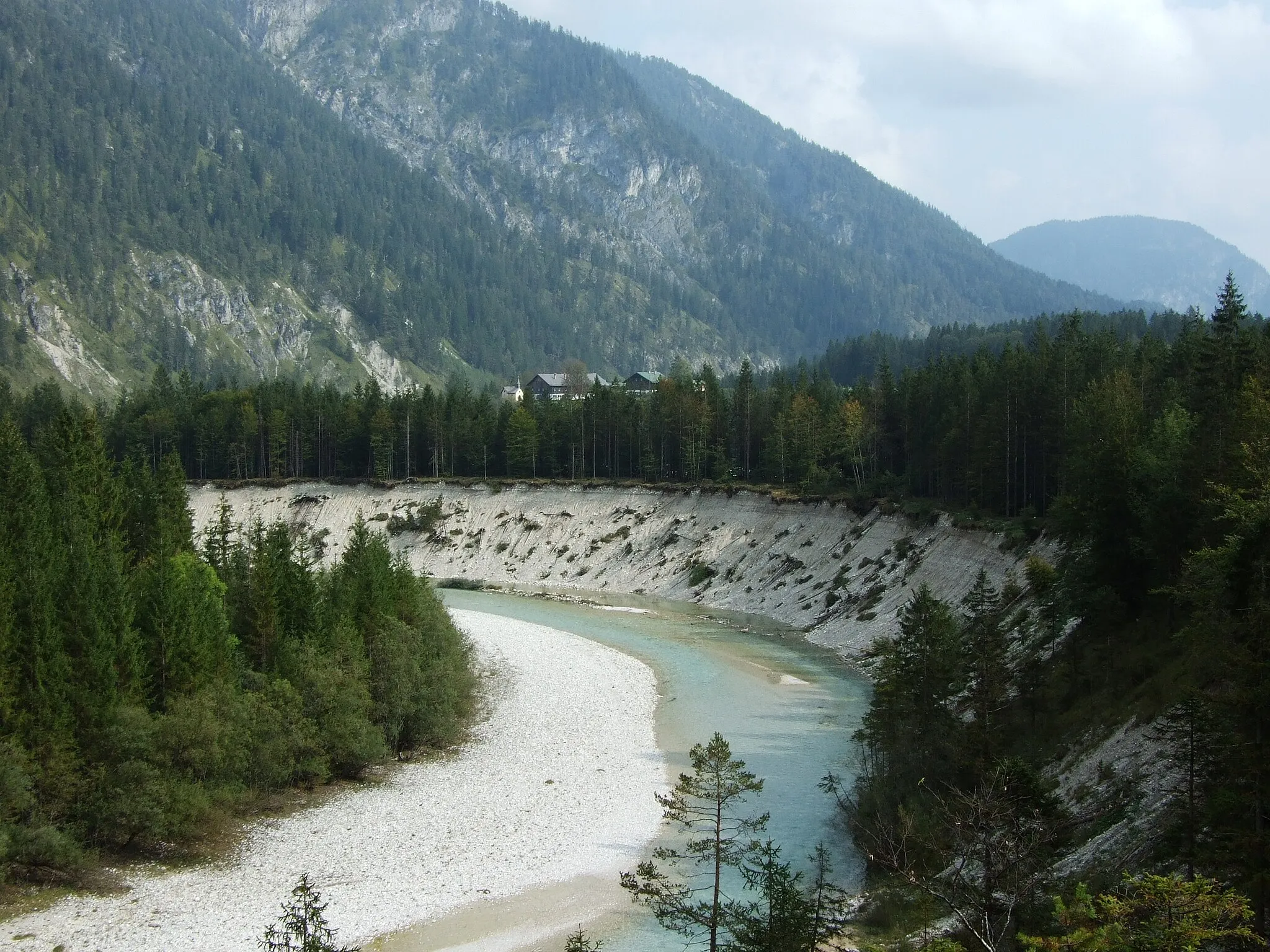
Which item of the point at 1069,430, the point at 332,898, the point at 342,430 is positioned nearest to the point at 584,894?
the point at 332,898

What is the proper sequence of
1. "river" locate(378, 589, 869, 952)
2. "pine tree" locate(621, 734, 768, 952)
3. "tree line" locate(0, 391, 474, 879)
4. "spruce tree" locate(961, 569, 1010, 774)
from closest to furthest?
"pine tree" locate(621, 734, 768, 952) → "river" locate(378, 589, 869, 952) → "spruce tree" locate(961, 569, 1010, 774) → "tree line" locate(0, 391, 474, 879)

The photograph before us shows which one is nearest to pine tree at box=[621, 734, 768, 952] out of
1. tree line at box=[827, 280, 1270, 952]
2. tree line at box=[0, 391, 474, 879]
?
tree line at box=[827, 280, 1270, 952]

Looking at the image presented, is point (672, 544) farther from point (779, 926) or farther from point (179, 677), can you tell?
point (779, 926)

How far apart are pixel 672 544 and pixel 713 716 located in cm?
5145

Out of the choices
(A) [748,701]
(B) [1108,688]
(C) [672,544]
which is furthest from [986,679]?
(C) [672,544]

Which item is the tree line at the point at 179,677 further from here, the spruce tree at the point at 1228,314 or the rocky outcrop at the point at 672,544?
the spruce tree at the point at 1228,314

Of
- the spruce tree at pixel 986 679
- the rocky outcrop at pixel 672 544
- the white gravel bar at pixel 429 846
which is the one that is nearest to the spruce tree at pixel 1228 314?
the rocky outcrop at pixel 672 544

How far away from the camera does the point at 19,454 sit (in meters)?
59.5

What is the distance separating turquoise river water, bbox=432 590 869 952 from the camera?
36.4 metres

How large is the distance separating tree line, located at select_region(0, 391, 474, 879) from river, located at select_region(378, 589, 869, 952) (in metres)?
11.3

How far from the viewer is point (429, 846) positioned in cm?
3666

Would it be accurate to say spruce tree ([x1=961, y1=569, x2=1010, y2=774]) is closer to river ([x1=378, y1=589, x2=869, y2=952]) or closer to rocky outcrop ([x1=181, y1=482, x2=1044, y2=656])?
river ([x1=378, y1=589, x2=869, y2=952])

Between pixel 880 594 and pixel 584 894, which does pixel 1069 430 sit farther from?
pixel 584 894

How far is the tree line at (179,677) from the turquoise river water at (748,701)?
12103mm
